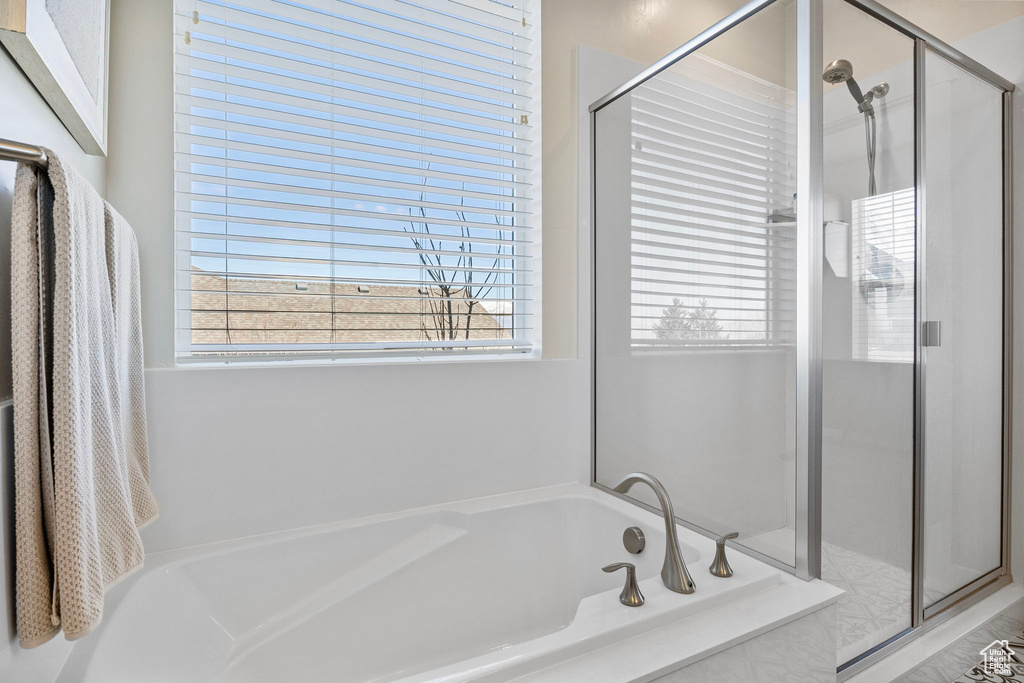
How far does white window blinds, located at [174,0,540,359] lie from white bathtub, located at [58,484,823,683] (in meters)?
0.56

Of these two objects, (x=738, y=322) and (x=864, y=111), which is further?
(x=738, y=322)

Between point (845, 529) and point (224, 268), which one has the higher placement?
point (224, 268)

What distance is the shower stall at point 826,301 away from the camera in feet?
4.30

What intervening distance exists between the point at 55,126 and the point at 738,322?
1587 mm

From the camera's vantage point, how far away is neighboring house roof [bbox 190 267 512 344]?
151cm

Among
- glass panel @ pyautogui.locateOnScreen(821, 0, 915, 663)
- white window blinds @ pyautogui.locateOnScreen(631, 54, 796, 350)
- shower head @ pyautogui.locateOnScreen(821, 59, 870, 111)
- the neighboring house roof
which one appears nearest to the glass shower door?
glass panel @ pyautogui.locateOnScreen(821, 0, 915, 663)

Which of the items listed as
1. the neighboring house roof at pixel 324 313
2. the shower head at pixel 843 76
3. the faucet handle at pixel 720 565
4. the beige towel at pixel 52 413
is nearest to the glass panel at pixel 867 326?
the shower head at pixel 843 76

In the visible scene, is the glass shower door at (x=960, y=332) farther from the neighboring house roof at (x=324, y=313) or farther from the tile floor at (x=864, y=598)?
the neighboring house roof at (x=324, y=313)

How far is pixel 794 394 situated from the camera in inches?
51.9

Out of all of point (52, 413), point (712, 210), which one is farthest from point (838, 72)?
point (52, 413)

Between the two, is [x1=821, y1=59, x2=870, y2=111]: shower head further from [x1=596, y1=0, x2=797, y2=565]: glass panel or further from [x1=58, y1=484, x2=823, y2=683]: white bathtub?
[x1=58, y1=484, x2=823, y2=683]: white bathtub

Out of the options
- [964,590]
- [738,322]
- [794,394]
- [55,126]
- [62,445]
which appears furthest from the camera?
[964,590]

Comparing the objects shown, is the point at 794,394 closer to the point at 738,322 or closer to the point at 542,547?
the point at 738,322

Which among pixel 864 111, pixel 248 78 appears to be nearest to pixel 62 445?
pixel 248 78
